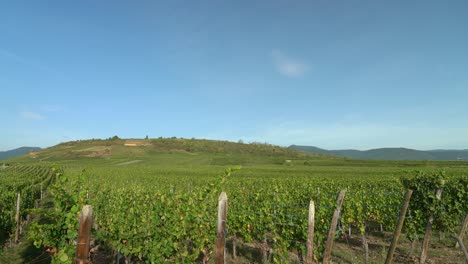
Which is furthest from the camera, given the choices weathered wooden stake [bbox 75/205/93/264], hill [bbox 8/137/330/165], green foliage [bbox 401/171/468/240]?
hill [bbox 8/137/330/165]

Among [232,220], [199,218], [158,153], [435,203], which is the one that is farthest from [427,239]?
[158,153]

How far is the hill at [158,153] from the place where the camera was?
88.7m

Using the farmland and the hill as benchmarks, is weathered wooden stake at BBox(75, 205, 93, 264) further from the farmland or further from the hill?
the hill

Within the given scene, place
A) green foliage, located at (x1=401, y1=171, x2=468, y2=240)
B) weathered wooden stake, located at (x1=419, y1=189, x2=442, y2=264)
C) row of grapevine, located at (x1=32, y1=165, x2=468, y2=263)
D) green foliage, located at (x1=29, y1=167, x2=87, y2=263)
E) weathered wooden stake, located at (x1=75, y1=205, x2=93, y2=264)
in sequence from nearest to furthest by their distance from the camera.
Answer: weathered wooden stake, located at (x1=75, y1=205, x2=93, y2=264), green foliage, located at (x1=29, y1=167, x2=87, y2=263), row of grapevine, located at (x1=32, y1=165, x2=468, y2=263), weathered wooden stake, located at (x1=419, y1=189, x2=442, y2=264), green foliage, located at (x1=401, y1=171, x2=468, y2=240)

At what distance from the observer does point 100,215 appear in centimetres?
1059

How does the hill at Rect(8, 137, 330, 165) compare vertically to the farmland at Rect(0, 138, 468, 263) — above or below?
above

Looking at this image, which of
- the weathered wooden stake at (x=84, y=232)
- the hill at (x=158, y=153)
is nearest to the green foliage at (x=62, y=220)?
the weathered wooden stake at (x=84, y=232)

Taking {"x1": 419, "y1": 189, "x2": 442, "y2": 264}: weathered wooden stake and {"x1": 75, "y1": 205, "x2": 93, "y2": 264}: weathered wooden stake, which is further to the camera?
{"x1": 419, "y1": 189, "x2": 442, "y2": 264}: weathered wooden stake

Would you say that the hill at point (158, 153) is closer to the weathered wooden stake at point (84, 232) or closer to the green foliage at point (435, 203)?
the green foliage at point (435, 203)

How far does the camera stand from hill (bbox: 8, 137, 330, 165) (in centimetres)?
8869

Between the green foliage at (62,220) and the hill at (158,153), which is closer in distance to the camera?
the green foliage at (62,220)

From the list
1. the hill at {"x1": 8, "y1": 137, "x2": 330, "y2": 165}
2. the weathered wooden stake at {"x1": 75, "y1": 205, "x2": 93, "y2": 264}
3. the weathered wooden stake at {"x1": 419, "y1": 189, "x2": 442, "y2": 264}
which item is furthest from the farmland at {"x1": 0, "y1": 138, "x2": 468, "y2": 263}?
the hill at {"x1": 8, "y1": 137, "x2": 330, "y2": 165}

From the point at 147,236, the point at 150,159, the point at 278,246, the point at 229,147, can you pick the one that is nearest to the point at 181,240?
the point at 147,236

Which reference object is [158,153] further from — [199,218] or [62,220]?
[62,220]
